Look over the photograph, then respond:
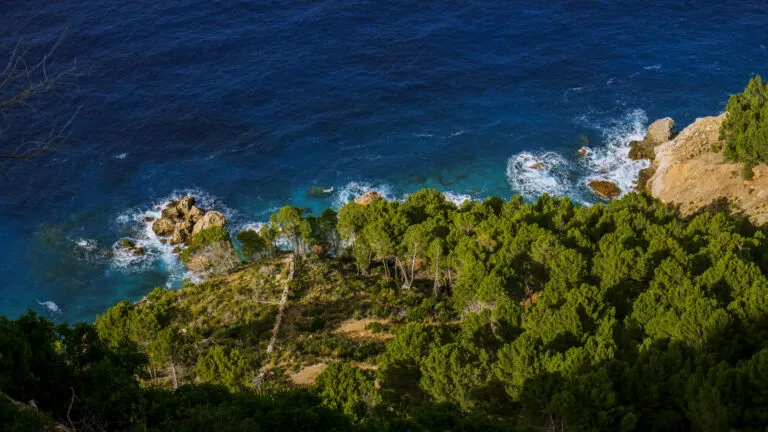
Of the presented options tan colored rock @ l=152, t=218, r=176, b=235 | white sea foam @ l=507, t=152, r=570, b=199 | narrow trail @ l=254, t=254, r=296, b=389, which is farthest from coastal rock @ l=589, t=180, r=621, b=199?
tan colored rock @ l=152, t=218, r=176, b=235

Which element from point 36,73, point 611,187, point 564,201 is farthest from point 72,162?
point 611,187

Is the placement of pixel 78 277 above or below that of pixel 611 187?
below

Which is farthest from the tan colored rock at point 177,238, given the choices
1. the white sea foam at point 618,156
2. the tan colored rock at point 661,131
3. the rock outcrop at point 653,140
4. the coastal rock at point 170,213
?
the tan colored rock at point 661,131

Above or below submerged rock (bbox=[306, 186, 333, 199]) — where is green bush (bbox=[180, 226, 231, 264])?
above

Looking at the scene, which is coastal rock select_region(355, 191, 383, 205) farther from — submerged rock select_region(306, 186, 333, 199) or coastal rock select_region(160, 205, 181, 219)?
coastal rock select_region(160, 205, 181, 219)

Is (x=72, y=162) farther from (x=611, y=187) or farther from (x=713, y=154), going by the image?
(x=713, y=154)

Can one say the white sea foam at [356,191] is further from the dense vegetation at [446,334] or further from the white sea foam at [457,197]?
the dense vegetation at [446,334]

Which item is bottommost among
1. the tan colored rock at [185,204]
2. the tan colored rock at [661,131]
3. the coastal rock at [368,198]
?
the tan colored rock at [185,204]
